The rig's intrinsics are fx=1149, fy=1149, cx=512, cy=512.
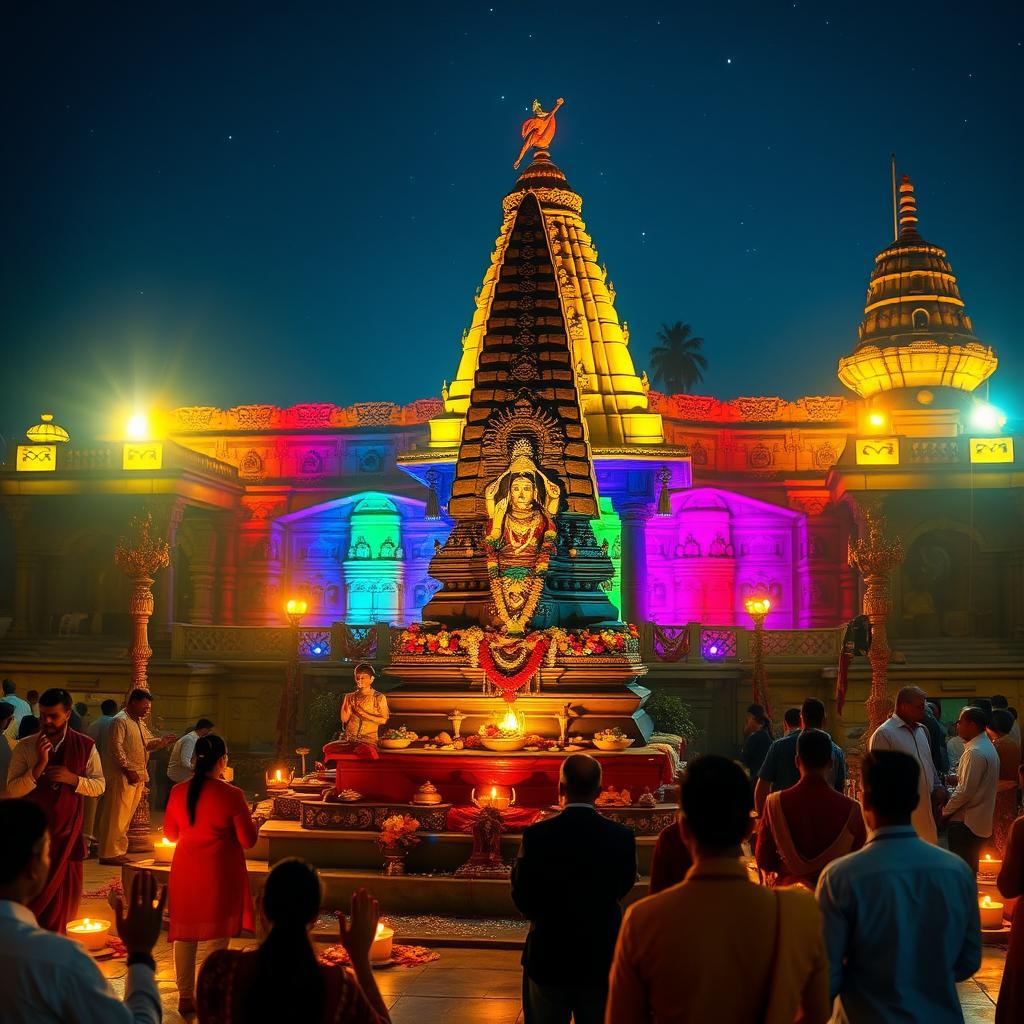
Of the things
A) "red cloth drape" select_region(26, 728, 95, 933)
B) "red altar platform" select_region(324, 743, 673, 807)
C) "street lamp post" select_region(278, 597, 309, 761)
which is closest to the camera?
"red cloth drape" select_region(26, 728, 95, 933)

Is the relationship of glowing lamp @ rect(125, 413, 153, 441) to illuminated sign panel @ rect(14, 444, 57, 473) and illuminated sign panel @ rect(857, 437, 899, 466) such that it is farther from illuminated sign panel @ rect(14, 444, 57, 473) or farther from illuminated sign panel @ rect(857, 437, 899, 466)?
illuminated sign panel @ rect(857, 437, 899, 466)

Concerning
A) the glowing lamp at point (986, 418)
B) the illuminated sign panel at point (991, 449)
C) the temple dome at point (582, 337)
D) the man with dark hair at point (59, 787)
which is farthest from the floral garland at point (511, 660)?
the glowing lamp at point (986, 418)

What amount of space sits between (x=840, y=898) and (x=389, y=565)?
3118 centimetres

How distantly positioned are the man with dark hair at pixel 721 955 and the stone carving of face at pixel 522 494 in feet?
32.9

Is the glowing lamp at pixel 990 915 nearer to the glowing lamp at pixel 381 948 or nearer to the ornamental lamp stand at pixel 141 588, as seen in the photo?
the glowing lamp at pixel 381 948

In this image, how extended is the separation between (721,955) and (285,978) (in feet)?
4.26

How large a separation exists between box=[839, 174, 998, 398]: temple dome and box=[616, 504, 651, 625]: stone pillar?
960 cm

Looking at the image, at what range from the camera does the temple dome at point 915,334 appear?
33438 mm

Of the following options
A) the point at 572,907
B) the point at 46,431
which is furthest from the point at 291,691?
the point at 46,431

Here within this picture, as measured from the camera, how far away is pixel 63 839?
7156 mm

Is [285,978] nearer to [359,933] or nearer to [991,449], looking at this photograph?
[359,933]

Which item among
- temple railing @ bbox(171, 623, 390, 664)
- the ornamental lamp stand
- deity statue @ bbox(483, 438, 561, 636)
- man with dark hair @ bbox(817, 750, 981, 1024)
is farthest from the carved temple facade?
man with dark hair @ bbox(817, 750, 981, 1024)

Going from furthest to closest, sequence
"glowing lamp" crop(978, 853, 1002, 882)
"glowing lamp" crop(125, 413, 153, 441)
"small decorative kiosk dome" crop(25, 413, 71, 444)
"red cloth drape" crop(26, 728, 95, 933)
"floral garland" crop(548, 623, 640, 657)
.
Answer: "glowing lamp" crop(125, 413, 153, 441) → "small decorative kiosk dome" crop(25, 413, 71, 444) → "floral garland" crop(548, 623, 640, 657) → "glowing lamp" crop(978, 853, 1002, 882) → "red cloth drape" crop(26, 728, 95, 933)

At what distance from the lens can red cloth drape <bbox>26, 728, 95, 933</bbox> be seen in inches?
272
